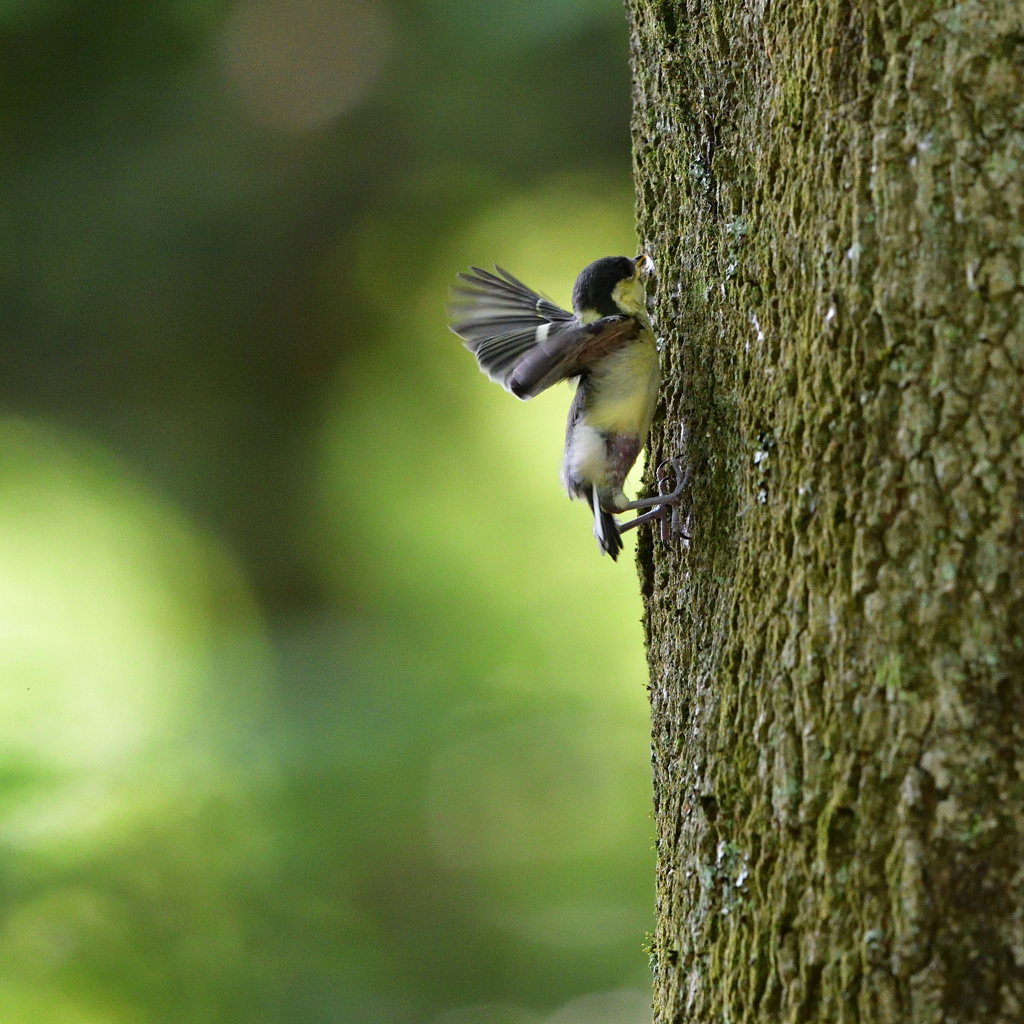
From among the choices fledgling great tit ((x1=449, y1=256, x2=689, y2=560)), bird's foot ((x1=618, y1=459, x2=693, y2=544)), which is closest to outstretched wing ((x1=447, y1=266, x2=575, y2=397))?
fledgling great tit ((x1=449, y1=256, x2=689, y2=560))

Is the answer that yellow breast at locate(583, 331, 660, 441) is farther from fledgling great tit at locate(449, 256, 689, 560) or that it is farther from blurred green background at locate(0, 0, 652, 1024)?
blurred green background at locate(0, 0, 652, 1024)

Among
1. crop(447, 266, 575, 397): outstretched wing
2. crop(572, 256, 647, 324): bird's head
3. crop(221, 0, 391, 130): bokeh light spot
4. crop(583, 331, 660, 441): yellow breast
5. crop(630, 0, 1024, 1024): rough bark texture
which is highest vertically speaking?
crop(221, 0, 391, 130): bokeh light spot

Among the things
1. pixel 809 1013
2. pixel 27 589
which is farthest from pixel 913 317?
pixel 27 589

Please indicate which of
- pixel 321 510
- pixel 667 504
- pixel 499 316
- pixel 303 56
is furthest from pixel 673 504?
pixel 303 56

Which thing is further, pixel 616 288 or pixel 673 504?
pixel 616 288

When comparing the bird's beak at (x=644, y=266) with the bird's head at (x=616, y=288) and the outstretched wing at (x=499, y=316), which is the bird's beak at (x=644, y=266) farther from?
the outstretched wing at (x=499, y=316)

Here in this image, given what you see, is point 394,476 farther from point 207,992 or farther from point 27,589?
point 207,992

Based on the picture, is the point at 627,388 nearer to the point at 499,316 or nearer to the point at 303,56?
the point at 499,316
